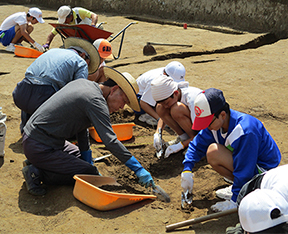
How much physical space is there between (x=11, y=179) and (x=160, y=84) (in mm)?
1812

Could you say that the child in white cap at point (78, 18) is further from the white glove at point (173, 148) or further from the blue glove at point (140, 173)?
the blue glove at point (140, 173)

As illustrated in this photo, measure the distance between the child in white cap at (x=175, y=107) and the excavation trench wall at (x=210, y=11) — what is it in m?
5.87

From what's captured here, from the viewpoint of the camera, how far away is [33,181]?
2906mm

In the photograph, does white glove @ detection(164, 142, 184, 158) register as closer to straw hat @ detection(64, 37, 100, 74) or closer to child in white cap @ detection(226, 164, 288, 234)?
Result: straw hat @ detection(64, 37, 100, 74)

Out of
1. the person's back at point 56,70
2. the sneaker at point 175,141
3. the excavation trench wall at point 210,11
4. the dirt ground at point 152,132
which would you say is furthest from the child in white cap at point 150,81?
the excavation trench wall at point 210,11

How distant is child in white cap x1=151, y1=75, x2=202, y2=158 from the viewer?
12.1ft

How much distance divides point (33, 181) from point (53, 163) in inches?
9.2

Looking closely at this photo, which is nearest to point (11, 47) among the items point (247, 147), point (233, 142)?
point (233, 142)

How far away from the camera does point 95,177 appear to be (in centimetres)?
298

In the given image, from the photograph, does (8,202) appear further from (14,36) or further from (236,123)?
(14,36)

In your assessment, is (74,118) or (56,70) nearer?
(74,118)

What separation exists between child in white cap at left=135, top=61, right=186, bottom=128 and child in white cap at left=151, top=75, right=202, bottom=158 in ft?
0.95

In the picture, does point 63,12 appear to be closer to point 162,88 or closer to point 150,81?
point 150,81

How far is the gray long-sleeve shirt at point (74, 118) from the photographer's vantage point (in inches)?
107
